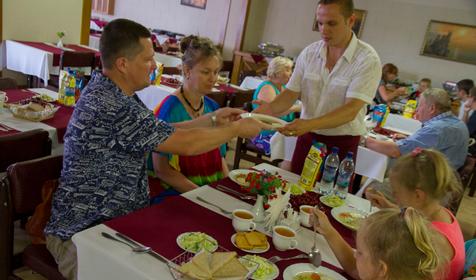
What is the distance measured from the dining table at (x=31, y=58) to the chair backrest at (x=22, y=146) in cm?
261

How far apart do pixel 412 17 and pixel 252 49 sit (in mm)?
3040

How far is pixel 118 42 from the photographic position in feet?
5.09

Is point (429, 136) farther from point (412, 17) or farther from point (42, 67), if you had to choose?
point (412, 17)

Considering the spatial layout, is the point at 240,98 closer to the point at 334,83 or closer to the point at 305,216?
the point at 334,83

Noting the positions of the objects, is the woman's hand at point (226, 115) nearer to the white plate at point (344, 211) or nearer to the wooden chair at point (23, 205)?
the white plate at point (344, 211)

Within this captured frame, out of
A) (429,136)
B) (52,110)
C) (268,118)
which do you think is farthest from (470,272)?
(52,110)

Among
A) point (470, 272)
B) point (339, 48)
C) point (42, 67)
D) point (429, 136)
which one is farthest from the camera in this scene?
point (42, 67)

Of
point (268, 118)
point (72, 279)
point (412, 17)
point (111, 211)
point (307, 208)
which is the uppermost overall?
point (412, 17)

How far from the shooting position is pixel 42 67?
4.36 meters

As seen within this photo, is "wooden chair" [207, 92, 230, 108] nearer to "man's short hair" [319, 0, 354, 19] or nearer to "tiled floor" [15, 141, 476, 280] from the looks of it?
"tiled floor" [15, 141, 476, 280]

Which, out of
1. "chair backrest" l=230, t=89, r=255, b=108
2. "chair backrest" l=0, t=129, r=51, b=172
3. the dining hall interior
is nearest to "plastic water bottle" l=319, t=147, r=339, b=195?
the dining hall interior

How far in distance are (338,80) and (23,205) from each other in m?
1.73
